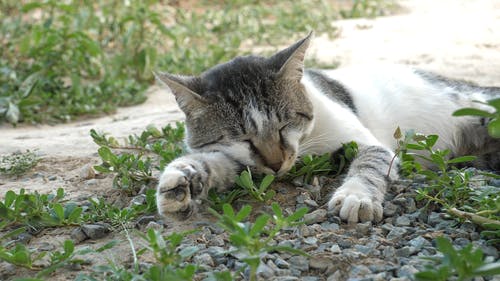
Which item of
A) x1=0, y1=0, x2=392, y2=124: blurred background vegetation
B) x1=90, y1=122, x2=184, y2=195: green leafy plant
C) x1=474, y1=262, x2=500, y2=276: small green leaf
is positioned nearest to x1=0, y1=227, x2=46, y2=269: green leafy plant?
x1=90, y1=122, x2=184, y2=195: green leafy plant

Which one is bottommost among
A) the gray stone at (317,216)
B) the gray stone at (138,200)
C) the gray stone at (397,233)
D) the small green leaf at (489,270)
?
the gray stone at (397,233)

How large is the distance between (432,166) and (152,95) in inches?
134

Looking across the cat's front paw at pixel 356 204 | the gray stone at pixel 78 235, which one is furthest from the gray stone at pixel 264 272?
the gray stone at pixel 78 235

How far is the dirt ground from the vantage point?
11.6 ft

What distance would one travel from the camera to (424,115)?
3857 mm

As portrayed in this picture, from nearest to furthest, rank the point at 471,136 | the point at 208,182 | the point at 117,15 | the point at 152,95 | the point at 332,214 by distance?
the point at 332,214
the point at 208,182
the point at 471,136
the point at 152,95
the point at 117,15

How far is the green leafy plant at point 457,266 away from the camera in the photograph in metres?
1.67

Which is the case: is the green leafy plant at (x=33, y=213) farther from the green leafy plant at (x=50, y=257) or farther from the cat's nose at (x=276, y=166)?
the cat's nose at (x=276, y=166)

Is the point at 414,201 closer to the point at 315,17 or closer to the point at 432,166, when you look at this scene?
the point at 432,166

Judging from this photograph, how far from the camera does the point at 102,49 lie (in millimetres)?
6664

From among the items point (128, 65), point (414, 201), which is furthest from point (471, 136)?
point (128, 65)

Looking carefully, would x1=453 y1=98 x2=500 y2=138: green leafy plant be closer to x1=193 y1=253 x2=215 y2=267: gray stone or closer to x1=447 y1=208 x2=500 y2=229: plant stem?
x1=447 y1=208 x2=500 y2=229: plant stem

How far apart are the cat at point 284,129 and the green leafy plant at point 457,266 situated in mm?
706

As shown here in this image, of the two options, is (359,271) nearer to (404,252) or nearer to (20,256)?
(404,252)
